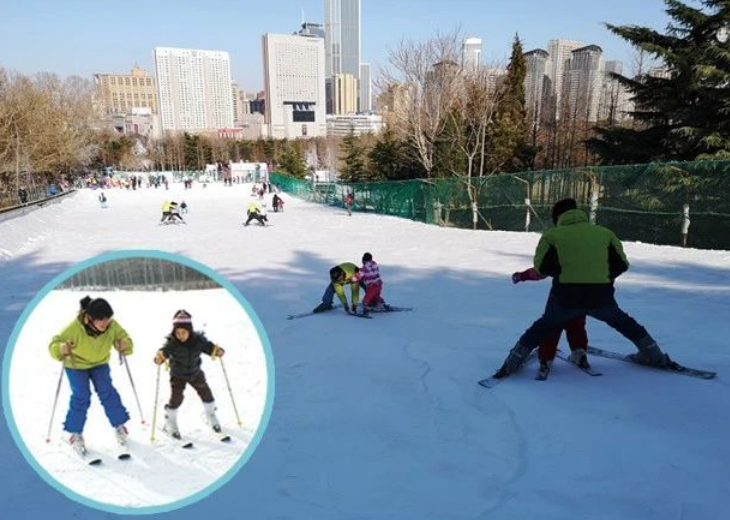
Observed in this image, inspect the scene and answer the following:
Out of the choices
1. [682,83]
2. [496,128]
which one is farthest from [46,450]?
[496,128]

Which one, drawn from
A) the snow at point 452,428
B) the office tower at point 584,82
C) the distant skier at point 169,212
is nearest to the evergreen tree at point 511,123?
the office tower at point 584,82

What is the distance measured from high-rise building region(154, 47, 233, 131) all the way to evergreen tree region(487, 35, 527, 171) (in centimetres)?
15199

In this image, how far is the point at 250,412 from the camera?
6.21 feet

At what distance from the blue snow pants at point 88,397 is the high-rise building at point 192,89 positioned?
18219 cm

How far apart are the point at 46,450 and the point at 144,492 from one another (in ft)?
1.25

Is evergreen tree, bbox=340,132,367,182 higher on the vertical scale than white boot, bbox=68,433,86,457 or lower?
higher

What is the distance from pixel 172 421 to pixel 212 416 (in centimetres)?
19

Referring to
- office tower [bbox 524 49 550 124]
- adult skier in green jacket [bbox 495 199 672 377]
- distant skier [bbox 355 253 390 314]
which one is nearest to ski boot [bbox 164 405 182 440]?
adult skier in green jacket [bbox 495 199 672 377]

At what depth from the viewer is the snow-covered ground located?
176 centimetres

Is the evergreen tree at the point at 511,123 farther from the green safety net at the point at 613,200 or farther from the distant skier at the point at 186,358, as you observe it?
the distant skier at the point at 186,358

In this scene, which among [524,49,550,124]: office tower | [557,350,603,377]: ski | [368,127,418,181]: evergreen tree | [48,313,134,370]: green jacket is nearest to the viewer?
[48,313,134,370]: green jacket

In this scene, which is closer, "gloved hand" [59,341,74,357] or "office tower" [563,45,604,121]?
"gloved hand" [59,341,74,357]

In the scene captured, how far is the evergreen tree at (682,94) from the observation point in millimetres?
16938

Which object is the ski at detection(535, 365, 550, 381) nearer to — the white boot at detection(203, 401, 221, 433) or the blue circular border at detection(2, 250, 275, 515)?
the blue circular border at detection(2, 250, 275, 515)
